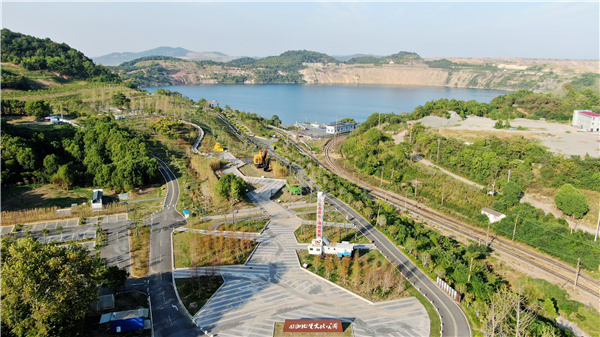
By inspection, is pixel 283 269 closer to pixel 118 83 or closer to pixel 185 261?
pixel 185 261

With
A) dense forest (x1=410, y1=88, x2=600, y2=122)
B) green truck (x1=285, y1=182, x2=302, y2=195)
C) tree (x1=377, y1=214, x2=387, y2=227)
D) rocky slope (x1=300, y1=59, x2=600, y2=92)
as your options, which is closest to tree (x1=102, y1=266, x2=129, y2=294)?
green truck (x1=285, y1=182, x2=302, y2=195)

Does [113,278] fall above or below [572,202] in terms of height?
below

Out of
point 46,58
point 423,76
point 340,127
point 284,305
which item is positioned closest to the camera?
point 284,305

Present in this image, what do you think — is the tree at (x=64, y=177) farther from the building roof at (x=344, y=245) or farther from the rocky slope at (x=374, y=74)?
the rocky slope at (x=374, y=74)

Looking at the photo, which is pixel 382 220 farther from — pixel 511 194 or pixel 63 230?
pixel 63 230

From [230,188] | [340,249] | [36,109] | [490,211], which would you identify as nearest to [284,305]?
[340,249]

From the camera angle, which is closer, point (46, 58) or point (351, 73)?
point (46, 58)

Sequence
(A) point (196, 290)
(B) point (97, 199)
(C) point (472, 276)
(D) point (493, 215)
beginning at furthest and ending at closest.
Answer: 1. (B) point (97, 199)
2. (D) point (493, 215)
3. (C) point (472, 276)
4. (A) point (196, 290)

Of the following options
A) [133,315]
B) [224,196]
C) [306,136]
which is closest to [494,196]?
[224,196]
